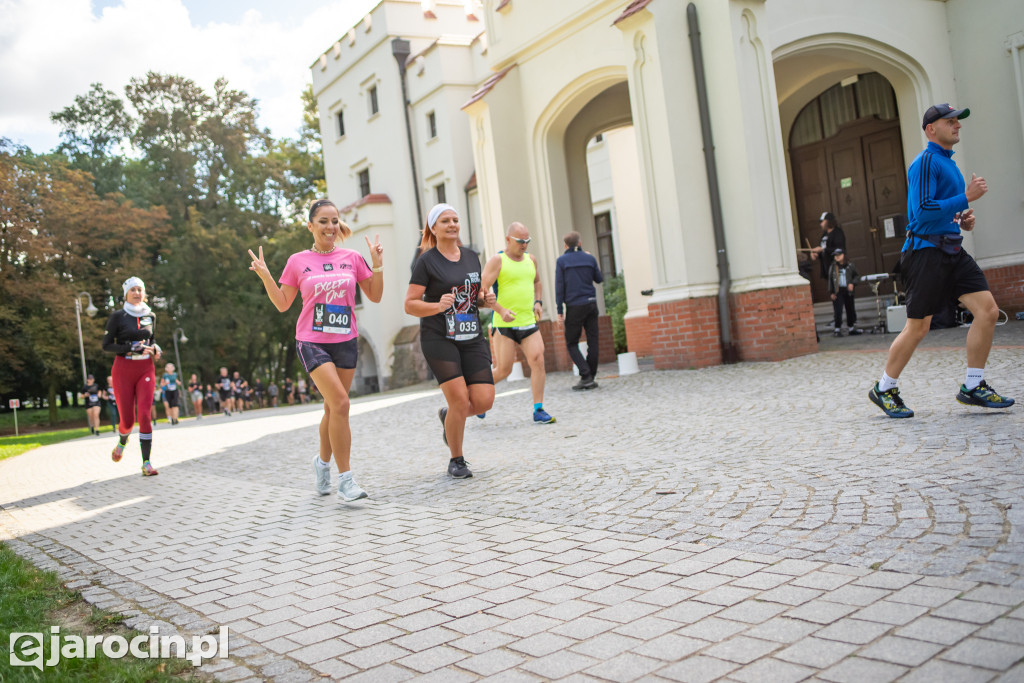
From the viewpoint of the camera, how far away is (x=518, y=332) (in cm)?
965

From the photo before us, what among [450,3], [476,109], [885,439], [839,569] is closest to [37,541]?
[839,569]

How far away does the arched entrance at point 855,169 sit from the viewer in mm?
16609

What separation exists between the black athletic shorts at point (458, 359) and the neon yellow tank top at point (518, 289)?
2.97 metres

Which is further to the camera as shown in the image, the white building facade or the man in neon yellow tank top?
the white building facade

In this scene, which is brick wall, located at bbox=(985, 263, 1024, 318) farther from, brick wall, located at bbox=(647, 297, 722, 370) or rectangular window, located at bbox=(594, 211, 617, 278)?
rectangular window, located at bbox=(594, 211, 617, 278)

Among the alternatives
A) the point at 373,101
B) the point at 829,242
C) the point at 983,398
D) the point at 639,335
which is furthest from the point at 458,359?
the point at 373,101

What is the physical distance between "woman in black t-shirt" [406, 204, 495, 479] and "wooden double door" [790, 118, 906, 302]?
12460 mm

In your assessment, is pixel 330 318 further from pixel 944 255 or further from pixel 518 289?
pixel 944 255

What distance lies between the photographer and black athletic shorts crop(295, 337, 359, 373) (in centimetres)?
591

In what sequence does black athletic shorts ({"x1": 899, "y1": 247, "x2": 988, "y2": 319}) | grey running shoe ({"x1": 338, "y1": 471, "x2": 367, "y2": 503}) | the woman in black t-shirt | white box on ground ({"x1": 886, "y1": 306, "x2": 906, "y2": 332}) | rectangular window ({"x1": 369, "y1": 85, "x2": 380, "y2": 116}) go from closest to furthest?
grey running shoe ({"x1": 338, "y1": 471, "x2": 367, "y2": 503}) < black athletic shorts ({"x1": 899, "y1": 247, "x2": 988, "y2": 319}) < the woman in black t-shirt < white box on ground ({"x1": 886, "y1": 306, "x2": 906, "y2": 332}) < rectangular window ({"x1": 369, "y1": 85, "x2": 380, "y2": 116})

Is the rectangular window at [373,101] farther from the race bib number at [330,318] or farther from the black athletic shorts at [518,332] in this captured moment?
the race bib number at [330,318]

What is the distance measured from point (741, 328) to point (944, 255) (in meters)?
6.95

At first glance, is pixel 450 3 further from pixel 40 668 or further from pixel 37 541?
pixel 40 668

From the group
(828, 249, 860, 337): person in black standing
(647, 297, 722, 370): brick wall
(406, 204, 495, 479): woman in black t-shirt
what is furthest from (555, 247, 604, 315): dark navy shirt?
(406, 204, 495, 479): woman in black t-shirt
